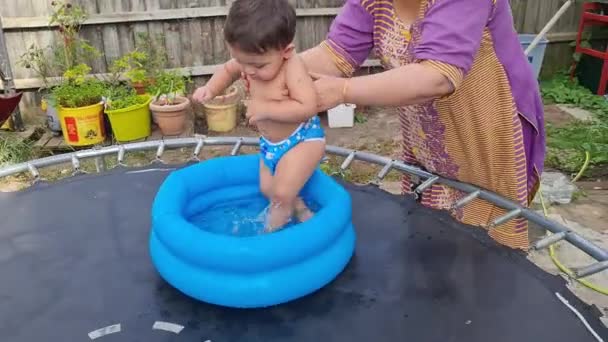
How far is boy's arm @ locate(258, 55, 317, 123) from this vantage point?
47.9 inches

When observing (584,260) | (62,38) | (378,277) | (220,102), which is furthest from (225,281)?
(62,38)

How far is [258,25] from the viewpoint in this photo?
47.5 inches

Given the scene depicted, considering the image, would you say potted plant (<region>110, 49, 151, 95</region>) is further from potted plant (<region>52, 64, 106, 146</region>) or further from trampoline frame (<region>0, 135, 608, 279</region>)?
trampoline frame (<region>0, 135, 608, 279</region>)

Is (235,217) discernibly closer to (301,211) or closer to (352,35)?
(301,211)

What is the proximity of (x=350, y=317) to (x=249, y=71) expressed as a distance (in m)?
0.60

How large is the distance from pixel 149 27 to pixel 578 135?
9.84 ft

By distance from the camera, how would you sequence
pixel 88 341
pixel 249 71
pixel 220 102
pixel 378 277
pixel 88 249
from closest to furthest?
pixel 88 341 < pixel 249 71 < pixel 378 277 < pixel 88 249 < pixel 220 102

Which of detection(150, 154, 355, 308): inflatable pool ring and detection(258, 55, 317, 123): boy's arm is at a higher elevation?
detection(258, 55, 317, 123): boy's arm

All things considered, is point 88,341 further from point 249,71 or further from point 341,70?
point 341,70

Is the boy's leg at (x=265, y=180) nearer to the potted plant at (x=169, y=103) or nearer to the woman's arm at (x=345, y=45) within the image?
the woman's arm at (x=345, y=45)

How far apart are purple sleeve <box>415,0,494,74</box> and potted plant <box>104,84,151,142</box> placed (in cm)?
290

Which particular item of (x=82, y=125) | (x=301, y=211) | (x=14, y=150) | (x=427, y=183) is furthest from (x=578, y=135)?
(x=14, y=150)

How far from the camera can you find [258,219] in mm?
1721

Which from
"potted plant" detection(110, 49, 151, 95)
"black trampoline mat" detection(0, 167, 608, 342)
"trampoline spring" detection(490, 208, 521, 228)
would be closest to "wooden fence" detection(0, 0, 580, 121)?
"potted plant" detection(110, 49, 151, 95)
